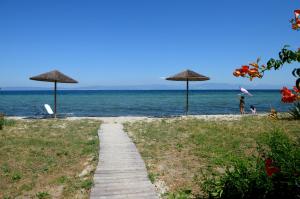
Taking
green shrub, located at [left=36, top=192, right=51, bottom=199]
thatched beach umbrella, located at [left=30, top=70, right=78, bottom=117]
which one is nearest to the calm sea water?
thatched beach umbrella, located at [left=30, top=70, right=78, bottom=117]

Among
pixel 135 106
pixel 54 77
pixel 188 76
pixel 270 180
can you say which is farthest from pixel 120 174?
pixel 135 106

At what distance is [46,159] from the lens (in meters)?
9.17

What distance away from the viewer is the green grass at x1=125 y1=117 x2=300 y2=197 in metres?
7.70

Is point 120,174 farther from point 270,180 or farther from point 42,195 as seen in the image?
point 270,180

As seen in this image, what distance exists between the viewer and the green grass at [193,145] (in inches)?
303

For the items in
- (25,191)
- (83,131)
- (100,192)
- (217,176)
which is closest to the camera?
(100,192)

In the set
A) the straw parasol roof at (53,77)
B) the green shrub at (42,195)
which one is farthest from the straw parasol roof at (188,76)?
the green shrub at (42,195)

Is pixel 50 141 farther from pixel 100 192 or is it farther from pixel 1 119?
pixel 100 192

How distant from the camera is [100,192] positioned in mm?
6336

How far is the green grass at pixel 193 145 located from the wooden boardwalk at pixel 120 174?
36cm

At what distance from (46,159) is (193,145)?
15.1 ft

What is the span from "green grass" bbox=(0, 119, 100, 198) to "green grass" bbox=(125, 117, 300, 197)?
1.68 meters

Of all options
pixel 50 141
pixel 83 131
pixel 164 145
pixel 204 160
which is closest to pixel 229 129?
pixel 164 145

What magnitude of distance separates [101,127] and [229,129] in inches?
217
